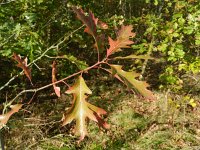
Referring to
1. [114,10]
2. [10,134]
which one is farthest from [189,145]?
[114,10]

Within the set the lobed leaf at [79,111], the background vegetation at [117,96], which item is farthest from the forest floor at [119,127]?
the lobed leaf at [79,111]

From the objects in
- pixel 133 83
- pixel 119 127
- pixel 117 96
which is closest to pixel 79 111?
pixel 133 83

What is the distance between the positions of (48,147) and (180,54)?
2.04 meters

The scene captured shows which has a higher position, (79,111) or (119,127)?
(79,111)

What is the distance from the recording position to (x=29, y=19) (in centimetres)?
275

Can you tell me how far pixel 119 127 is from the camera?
455 cm

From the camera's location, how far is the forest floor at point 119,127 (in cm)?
409

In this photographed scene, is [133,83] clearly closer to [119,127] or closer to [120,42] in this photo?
[120,42]

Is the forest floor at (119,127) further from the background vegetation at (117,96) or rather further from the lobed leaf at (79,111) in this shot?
the lobed leaf at (79,111)

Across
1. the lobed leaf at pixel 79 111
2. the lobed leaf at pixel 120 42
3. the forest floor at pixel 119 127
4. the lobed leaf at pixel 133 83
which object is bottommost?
the forest floor at pixel 119 127

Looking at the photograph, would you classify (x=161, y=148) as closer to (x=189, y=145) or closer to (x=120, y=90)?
(x=189, y=145)

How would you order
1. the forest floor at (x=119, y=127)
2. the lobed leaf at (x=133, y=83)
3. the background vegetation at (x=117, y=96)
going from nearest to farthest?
the lobed leaf at (x=133, y=83), the background vegetation at (x=117, y=96), the forest floor at (x=119, y=127)

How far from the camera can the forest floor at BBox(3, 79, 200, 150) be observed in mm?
4094

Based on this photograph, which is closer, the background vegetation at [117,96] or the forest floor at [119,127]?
the background vegetation at [117,96]
